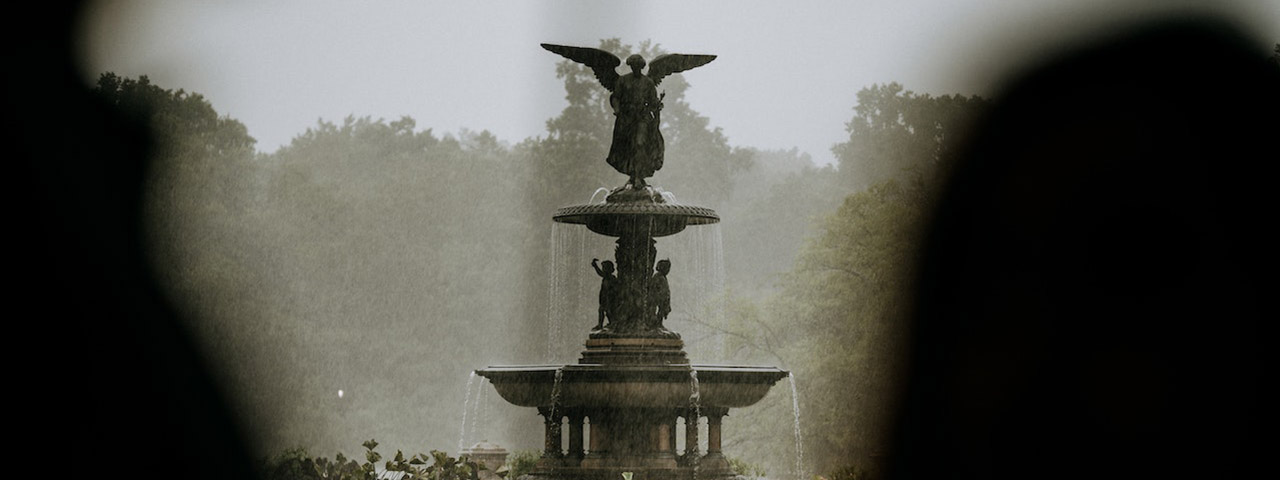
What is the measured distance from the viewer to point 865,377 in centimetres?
3078

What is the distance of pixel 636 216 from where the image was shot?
15.1 metres

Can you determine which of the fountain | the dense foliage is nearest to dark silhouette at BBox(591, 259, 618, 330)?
the fountain

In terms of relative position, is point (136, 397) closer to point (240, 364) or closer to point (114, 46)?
point (240, 364)

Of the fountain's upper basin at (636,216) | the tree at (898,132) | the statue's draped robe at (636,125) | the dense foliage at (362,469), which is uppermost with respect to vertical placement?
the tree at (898,132)

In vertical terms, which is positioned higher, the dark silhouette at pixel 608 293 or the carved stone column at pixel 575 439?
the dark silhouette at pixel 608 293

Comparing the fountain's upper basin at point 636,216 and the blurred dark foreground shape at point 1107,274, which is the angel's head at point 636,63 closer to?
the fountain's upper basin at point 636,216

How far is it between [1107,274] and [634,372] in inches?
609

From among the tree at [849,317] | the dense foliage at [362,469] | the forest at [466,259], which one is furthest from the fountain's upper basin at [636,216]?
the forest at [466,259]

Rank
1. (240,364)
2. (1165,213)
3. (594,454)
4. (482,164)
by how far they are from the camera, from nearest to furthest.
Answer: (594,454) → (1165,213) → (240,364) → (482,164)

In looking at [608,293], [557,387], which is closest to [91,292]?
[608,293]

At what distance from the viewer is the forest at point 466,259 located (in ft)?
103

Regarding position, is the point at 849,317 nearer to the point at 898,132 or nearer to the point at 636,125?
the point at 898,132

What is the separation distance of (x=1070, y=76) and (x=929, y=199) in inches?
148

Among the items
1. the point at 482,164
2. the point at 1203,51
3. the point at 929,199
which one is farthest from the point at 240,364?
the point at 1203,51
